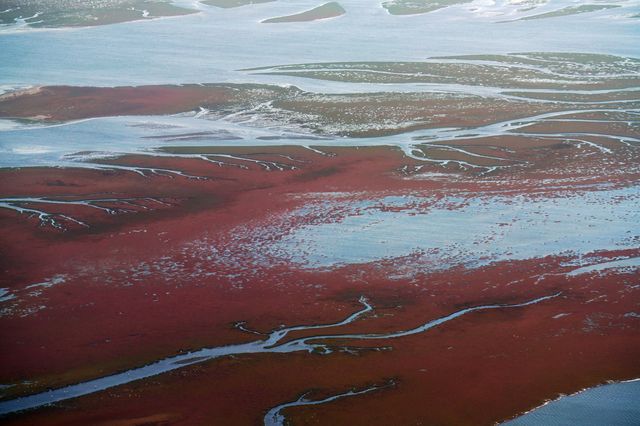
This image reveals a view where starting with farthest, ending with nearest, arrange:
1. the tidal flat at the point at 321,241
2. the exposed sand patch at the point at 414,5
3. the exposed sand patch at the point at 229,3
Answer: the exposed sand patch at the point at 229,3, the exposed sand patch at the point at 414,5, the tidal flat at the point at 321,241

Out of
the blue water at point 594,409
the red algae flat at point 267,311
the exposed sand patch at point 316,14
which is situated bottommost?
the blue water at point 594,409

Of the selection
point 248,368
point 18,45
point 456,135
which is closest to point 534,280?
point 248,368

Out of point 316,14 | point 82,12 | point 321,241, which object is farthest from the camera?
point 82,12

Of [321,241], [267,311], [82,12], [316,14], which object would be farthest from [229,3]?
[267,311]

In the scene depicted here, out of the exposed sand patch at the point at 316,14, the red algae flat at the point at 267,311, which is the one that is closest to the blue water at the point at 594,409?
the red algae flat at the point at 267,311

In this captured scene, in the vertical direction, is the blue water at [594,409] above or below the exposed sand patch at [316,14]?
below

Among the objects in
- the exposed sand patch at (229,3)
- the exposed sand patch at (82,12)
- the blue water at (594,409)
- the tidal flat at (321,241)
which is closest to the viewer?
the blue water at (594,409)

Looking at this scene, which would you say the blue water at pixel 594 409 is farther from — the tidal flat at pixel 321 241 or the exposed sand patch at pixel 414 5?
the exposed sand patch at pixel 414 5

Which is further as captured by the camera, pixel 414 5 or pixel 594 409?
pixel 414 5

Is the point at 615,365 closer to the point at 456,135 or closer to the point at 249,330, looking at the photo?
the point at 249,330

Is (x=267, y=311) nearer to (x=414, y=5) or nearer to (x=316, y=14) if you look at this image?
(x=316, y=14)

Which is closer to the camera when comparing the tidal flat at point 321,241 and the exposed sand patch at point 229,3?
the tidal flat at point 321,241

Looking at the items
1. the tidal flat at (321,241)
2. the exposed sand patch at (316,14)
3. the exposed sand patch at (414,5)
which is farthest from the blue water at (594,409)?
the exposed sand patch at (414,5)
